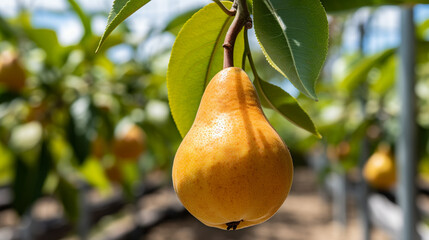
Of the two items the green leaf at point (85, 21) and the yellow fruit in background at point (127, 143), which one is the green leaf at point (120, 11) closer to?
the green leaf at point (85, 21)

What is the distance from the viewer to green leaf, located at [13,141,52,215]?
3.30 ft

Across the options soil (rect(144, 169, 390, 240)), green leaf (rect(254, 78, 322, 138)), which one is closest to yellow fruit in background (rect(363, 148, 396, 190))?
green leaf (rect(254, 78, 322, 138))

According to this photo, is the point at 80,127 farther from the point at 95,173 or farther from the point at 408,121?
the point at 408,121

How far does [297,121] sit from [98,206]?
419 centimetres

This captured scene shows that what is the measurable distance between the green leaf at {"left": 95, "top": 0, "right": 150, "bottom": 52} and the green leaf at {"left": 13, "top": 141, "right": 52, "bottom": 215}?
83 cm

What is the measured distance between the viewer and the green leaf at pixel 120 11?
0.29 m

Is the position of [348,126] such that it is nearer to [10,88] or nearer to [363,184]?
[363,184]

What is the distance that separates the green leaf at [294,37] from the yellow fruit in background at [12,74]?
0.97m

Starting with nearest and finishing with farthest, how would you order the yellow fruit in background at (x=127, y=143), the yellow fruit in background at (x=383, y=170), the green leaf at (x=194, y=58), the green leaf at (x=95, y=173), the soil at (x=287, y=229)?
the green leaf at (x=194, y=58)
the yellow fruit in background at (x=127, y=143)
the yellow fruit in background at (x=383, y=170)
the green leaf at (x=95, y=173)
the soil at (x=287, y=229)

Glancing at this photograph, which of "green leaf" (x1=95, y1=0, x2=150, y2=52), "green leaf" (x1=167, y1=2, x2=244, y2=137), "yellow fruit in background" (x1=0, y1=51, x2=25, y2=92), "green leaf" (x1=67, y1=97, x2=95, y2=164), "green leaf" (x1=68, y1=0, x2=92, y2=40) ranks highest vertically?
"green leaf" (x1=95, y1=0, x2=150, y2=52)

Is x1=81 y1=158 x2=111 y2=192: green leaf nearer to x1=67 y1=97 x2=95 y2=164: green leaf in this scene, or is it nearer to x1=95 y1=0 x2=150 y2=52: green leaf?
x1=67 y1=97 x2=95 y2=164: green leaf

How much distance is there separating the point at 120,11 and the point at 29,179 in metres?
0.90

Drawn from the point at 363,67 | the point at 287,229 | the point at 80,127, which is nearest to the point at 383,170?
the point at 363,67

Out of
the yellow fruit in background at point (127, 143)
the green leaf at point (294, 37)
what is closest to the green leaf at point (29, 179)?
the yellow fruit in background at point (127, 143)
